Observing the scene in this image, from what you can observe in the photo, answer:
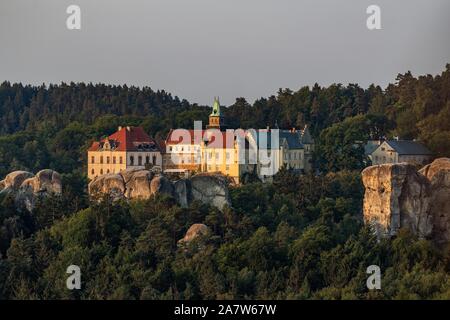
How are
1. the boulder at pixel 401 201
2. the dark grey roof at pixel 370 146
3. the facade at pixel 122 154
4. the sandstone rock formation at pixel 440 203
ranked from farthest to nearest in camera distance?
1. the dark grey roof at pixel 370 146
2. the facade at pixel 122 154
3. the sandstone rock formation at pixel 440 203
4. the boulder at pixel 401 201

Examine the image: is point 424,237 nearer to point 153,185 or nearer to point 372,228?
point 372,228

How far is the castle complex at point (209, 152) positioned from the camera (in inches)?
2092

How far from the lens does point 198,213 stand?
44.2 m

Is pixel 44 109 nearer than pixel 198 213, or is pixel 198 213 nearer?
pixel 198 213

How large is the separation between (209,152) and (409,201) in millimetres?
11267

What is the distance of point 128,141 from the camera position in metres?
55.0

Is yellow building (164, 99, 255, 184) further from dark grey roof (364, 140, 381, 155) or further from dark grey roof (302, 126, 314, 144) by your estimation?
dark grey roof (364, 140, 381, 155)

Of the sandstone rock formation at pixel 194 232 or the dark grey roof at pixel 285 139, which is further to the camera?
the dark grey roof at pixel 285 139

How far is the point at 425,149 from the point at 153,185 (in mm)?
12053

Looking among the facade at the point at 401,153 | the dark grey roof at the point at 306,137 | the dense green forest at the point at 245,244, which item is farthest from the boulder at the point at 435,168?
the dark grey roof at the point at 306,137

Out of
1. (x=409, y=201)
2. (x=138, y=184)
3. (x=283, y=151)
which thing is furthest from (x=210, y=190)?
(x=283, y=151)

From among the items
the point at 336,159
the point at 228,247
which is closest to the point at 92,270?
the point at 228,247

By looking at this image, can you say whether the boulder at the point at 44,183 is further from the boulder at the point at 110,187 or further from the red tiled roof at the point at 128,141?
the red tiled roof at the point at 128,141

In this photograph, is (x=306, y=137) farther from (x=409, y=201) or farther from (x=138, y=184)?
(x=409, y=201)
